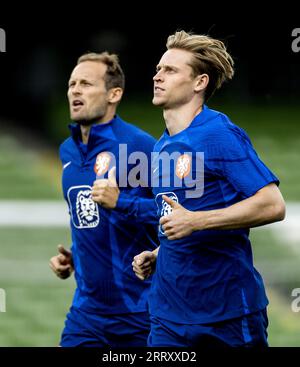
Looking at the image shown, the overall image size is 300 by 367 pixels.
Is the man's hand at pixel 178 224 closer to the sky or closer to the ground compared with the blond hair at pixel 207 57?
closer to the ground

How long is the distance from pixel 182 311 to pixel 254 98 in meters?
24.4

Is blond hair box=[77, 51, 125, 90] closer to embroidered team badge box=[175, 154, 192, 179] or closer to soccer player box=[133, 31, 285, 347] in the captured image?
soccer player box=[133, 31, 285, 347]

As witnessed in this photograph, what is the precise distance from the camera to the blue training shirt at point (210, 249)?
534 cm

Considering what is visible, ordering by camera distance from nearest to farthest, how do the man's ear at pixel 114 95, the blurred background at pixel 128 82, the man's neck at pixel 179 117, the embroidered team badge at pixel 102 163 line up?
the man's neck at pixel 179 117
the embroidered team badge at pixel 102 163
the man's ear at pixel 114 95
the blurred background at pixel 128 82

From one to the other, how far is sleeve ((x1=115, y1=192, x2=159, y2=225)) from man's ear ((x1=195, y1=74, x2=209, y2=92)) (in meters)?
0.88

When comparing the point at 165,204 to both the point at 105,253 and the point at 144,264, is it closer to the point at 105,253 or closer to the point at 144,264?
the point at 144,264

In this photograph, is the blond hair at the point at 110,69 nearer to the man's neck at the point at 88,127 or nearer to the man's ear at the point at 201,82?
the man's neck at the point at 88,127

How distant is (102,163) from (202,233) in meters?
1.37

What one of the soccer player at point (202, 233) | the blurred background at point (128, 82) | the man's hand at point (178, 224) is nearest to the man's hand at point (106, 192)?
the soccer player at point (202, 233)

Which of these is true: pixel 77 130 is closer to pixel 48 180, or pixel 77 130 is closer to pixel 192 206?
pixel 192 206

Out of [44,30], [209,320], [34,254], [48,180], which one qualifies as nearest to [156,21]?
[44,30]

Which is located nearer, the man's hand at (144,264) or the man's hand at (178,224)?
the man's hand at (178,224)

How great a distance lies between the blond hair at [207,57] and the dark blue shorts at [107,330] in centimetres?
162

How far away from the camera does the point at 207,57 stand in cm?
566
